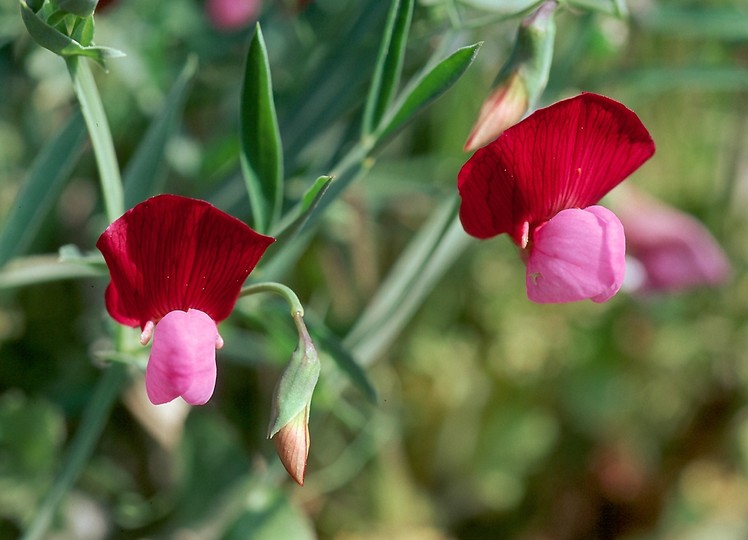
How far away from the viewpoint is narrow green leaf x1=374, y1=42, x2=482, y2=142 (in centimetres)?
46

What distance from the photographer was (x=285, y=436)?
426 millimetres

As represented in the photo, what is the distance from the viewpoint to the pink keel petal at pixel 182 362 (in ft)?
→ 1.34

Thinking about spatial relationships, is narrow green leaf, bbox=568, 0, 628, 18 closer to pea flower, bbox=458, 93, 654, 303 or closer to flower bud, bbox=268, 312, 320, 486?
pea flower, bbox=458, 93, 654, 303

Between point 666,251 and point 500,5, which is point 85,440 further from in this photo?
point 666,251

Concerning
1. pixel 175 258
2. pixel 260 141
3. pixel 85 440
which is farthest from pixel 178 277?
pixel 85 440

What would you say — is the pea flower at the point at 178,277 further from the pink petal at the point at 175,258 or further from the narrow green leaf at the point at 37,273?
the narrow green leaf at the point at 37,273

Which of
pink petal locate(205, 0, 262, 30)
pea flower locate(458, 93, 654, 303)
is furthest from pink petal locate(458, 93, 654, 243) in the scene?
pink petal locate(205, 0, 262, 30)

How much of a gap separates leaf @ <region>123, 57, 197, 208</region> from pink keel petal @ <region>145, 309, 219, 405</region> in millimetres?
199

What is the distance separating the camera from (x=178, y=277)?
44 cm

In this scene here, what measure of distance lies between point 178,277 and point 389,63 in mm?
183

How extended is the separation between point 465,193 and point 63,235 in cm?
69

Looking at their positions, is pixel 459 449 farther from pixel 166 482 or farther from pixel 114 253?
pixel 114 253

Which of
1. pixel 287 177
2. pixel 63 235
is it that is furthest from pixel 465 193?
pixel 63 235

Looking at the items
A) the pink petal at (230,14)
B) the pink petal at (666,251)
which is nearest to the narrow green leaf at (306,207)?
the pink petal at (230,14)
